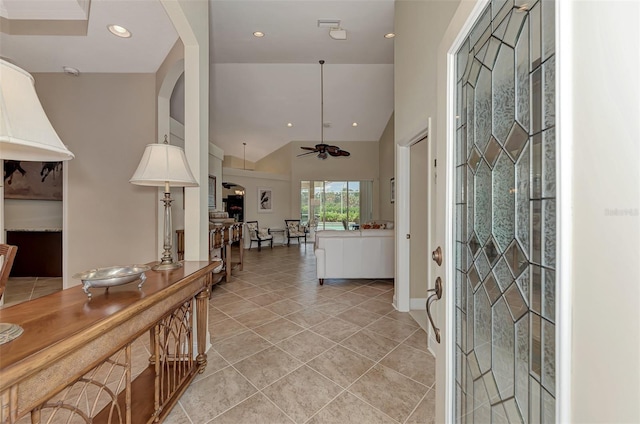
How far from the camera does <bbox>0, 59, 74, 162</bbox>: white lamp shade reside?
677 mm

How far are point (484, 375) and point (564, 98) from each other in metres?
0.92

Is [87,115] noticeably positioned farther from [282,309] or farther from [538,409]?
[538,409]

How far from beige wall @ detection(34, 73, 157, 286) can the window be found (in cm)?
640

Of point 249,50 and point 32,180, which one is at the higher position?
point 249,50

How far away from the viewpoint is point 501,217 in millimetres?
850

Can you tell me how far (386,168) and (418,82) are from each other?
19.0 ft

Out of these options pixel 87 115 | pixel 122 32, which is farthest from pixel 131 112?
pixel 122 32

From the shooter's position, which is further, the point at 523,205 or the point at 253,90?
the point at 253,90

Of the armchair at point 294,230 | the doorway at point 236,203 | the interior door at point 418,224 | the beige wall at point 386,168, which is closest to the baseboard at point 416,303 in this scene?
the interior door at point 418,224

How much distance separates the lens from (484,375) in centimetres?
94

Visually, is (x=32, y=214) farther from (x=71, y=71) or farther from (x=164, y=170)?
(x=164, y=170)

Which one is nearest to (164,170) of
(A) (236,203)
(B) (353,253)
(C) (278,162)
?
(B) (353,253)

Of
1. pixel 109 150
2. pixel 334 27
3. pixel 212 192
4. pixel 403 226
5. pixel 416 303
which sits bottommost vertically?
pixel 416 303

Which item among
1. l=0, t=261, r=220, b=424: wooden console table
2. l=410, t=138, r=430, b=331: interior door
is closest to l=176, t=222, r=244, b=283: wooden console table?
l=0, t=261, r=220, b=424: wooden console table
